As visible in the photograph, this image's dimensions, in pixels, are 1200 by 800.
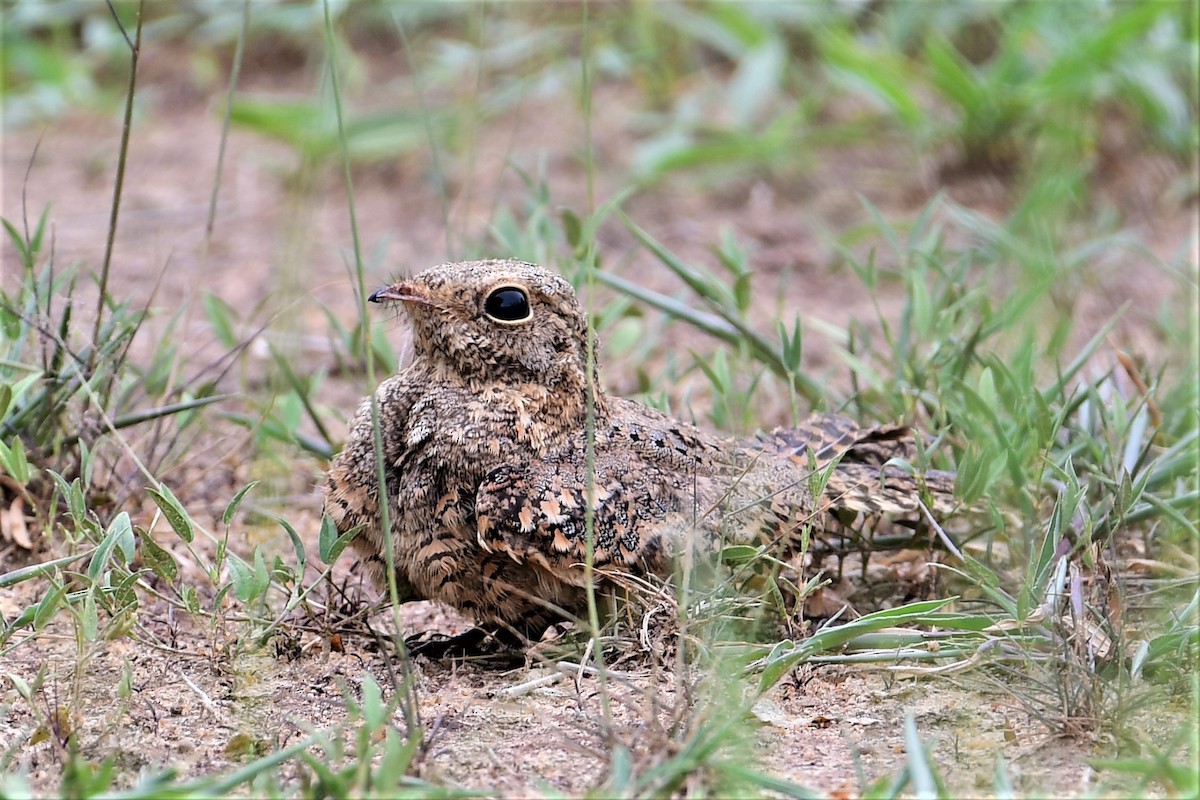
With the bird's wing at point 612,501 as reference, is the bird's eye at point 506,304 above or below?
above

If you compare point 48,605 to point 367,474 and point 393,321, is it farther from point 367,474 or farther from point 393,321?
point 393,321

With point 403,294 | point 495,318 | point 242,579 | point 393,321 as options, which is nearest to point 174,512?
point 242,579

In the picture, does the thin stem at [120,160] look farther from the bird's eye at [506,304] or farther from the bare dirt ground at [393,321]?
the bird's eye at [506,304]

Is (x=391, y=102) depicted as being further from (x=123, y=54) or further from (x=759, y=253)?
(x=759, y=253)

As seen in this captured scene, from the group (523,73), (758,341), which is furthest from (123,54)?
(758,341)

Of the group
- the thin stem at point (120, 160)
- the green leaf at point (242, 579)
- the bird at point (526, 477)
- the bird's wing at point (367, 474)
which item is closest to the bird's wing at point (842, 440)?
the bird at point (526, 477)

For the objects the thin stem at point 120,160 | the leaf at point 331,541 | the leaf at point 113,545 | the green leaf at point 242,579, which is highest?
the thin stem at point 120,160

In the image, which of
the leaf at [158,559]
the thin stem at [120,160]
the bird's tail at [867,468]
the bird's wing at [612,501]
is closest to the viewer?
the leaf at [158,559]
